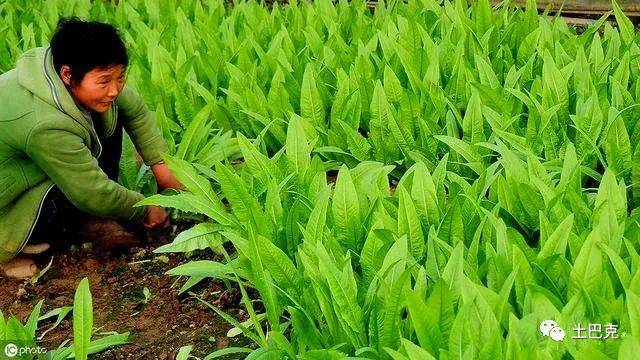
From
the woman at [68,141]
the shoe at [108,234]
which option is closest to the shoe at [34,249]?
the woman at [68,141]

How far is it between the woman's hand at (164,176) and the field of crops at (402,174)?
3.4 inches

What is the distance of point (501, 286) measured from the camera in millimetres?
2049

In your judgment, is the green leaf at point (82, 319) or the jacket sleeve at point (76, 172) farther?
the jacket sleeve at point (76, 172)

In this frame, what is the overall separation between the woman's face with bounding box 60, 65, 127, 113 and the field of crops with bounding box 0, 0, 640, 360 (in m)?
0.28

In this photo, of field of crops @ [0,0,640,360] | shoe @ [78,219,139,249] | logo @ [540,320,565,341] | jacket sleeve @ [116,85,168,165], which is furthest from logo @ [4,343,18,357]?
logo @ [540,320,565,341]

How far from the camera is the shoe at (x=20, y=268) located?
2.96m

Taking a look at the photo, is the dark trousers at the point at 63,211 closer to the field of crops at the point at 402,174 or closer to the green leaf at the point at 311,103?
the field of crops at the point at 402,174

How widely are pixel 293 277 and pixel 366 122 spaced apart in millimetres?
1212

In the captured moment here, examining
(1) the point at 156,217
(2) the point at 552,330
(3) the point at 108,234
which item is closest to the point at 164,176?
(1) the point at 156,217

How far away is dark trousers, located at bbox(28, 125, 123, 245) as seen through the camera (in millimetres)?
2924

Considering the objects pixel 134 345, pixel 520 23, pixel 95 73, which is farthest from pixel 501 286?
pixel 520 23

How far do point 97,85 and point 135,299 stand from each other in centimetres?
70

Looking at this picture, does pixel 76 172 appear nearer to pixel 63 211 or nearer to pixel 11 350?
pixel 63 211

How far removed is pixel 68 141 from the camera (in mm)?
2678
